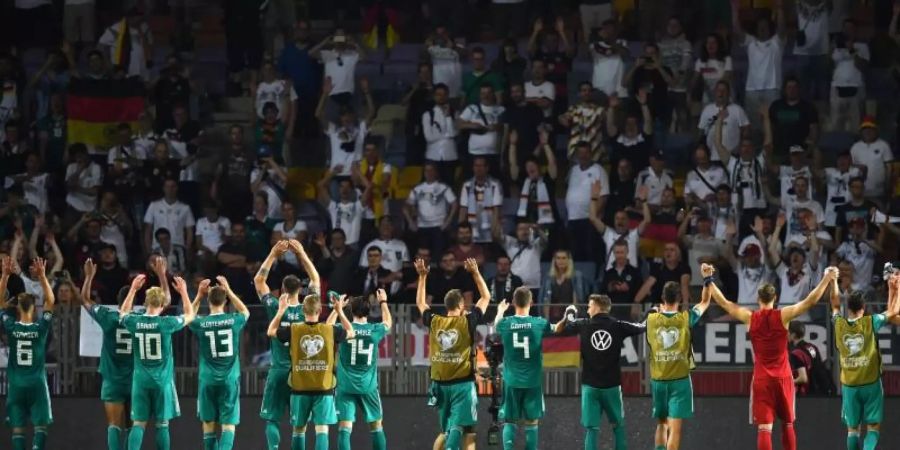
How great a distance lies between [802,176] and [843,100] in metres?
2.38

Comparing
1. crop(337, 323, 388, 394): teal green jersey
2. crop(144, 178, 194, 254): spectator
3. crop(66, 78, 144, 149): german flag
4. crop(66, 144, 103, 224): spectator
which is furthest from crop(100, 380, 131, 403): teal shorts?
crop(66, 78, 144, 149): german flag

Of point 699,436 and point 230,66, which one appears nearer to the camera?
point 699,436

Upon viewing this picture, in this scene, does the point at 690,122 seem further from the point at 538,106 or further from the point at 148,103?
the point at 148,103

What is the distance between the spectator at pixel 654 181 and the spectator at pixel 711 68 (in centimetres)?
197

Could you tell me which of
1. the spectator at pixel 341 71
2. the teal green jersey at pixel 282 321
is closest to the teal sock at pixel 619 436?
the teal green jersey at pixel 282 321

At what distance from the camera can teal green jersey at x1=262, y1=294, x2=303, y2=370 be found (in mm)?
21203

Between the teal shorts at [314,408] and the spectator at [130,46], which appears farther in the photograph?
the spectator at [130,46]

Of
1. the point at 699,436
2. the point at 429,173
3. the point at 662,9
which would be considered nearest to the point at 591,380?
the point at 699,436

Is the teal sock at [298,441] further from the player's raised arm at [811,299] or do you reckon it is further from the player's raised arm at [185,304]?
the player's raised arm at [811,299]

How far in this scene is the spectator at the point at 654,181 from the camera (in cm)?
2669

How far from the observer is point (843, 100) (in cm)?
2838

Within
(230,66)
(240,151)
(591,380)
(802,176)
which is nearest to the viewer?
(591,380)

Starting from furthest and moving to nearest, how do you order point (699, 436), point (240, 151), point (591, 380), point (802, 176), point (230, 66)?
point (230, 66) → point (240, 151) → point (802, 176) → point (699, 436) → point (591, 380)

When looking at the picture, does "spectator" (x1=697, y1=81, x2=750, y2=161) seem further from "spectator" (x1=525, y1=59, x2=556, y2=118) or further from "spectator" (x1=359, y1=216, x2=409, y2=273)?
"spectator" (x1=359, y1=216, x2=409, y2=273)
